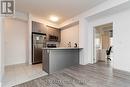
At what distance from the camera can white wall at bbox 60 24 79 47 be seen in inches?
245

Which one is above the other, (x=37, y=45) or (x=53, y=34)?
(x=53, y=34)

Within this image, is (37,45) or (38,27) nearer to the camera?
(37,45)

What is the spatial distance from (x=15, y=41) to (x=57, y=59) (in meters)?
2.92

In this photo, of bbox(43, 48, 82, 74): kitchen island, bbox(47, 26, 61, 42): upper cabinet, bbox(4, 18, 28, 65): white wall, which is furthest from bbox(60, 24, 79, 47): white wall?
bbox(4, 18, 28, 65): white wall

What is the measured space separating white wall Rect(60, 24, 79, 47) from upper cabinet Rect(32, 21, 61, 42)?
407mm

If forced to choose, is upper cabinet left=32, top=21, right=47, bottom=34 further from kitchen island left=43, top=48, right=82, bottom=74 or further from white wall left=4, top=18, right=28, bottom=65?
kitchen island left=43, top=48, right=82, bottom=74

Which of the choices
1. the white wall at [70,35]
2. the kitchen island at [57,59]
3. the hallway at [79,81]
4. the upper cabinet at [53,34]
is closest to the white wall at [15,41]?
the upper cabinet at [53,34]

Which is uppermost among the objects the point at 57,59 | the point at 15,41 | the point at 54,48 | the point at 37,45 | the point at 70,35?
the point at 70,35

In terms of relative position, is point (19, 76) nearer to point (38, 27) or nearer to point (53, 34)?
point (38, 27)

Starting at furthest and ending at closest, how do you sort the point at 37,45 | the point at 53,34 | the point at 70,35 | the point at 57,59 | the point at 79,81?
1. the point at 53,34
2. the point at 70,35
3. the point at 37,45
4. the point at 57,59
5. the point at 79,81

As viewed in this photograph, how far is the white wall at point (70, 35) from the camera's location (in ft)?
20.4

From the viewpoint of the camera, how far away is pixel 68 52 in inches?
181

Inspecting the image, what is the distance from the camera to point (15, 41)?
5363 mm

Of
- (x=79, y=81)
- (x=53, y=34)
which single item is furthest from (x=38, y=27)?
(x=79, y=81)
